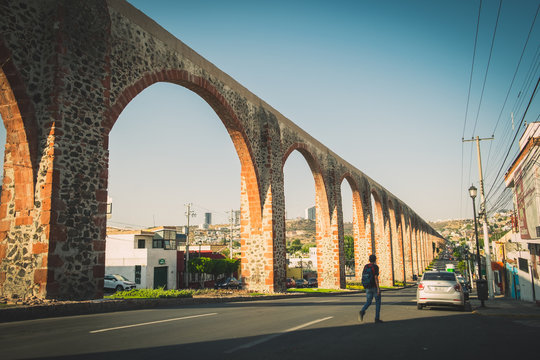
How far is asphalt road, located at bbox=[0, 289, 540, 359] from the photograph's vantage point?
477cm

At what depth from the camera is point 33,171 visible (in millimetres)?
8992

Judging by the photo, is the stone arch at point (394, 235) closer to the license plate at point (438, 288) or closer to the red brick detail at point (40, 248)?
the license plate at point (438, 288)

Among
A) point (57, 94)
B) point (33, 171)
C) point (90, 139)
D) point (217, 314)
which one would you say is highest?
point (57, 94)

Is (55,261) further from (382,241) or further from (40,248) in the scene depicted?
(382,241)

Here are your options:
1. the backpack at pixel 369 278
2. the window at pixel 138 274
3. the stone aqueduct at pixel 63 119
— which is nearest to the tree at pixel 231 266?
the window at pixel 138 274

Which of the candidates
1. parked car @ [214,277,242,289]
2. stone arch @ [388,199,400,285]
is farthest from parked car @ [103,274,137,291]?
stone arch @ [388,199,400,285]

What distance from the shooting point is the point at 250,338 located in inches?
227

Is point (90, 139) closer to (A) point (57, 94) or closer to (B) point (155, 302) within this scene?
(A) point (57, 94)

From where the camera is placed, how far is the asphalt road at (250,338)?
4.77 metres

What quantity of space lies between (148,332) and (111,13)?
344 inches

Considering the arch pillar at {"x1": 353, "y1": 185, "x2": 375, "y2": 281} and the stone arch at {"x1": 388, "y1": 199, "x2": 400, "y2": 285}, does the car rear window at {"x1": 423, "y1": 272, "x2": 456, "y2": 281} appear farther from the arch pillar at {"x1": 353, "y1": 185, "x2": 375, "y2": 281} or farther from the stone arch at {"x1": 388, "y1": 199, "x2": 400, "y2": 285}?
the stone arch at {"x1": 388, "y1": 199, "x2": 400, "y2": 285}

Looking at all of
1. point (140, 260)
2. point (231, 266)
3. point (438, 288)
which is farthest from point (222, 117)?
point (231, 266)

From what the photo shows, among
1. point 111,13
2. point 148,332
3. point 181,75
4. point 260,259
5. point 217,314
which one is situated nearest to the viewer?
point 148,332

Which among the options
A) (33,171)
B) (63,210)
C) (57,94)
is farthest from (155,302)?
(57,94)
